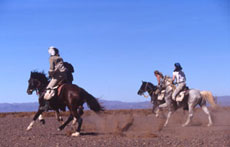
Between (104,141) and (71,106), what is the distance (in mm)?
2428

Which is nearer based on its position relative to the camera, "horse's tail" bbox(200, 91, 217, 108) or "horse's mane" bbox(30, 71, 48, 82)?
"horse's mane" bbox(30, 71, 48, 82)

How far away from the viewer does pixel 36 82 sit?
530 inches

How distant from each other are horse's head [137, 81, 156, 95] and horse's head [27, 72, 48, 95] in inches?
273

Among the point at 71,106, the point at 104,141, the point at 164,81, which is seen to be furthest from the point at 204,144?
the point at 164,81

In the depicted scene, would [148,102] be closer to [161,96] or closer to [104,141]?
[161,96]

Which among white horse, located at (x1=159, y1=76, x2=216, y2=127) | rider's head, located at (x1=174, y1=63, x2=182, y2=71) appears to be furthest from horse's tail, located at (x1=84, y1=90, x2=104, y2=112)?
rider's head, located at (x1=174, y1=63, x2=182, y2=71)

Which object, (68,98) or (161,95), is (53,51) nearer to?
(68,98)

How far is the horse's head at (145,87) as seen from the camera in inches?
752

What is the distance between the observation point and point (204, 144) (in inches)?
370

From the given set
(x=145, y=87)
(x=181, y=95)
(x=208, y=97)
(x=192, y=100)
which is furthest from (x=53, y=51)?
(x=208, y=97)

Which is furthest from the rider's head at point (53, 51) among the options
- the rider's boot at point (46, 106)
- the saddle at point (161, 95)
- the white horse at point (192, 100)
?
the saddle at point (161, 95)

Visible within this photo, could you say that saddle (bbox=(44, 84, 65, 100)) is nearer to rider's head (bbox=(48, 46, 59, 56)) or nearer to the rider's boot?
the rider's boot

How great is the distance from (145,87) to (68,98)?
7.67 meters

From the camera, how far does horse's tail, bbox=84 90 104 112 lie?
41.6 feet
